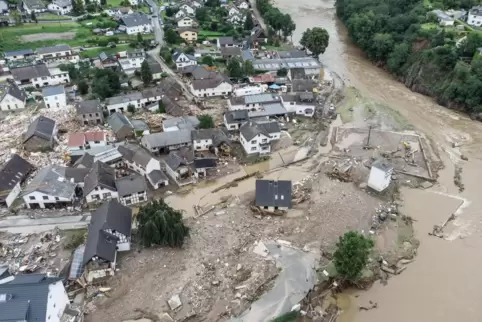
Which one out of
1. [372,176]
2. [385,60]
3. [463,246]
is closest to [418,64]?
[385,60]

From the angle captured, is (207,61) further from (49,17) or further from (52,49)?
(49,17)

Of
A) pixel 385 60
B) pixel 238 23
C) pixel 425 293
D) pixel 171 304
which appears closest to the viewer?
pixel 171 304

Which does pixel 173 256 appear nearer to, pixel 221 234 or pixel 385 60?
pixel 221 234

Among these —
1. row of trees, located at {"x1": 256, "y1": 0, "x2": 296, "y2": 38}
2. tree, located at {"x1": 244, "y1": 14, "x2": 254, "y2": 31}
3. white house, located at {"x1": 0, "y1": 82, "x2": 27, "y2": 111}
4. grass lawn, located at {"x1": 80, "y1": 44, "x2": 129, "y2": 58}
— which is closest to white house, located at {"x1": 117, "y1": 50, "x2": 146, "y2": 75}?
grass lawn, located at {"x1": 80, "y1": 44, "x2": 129, "y2": 58}

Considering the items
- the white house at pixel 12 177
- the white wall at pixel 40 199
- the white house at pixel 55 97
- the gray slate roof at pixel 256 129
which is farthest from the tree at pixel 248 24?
the white wall at pixel 40 199

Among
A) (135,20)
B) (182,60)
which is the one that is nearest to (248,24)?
(135,20)

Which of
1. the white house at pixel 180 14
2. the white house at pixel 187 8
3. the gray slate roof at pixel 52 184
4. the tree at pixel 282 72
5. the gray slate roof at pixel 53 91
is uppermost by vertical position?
the white house at pixel 187 8

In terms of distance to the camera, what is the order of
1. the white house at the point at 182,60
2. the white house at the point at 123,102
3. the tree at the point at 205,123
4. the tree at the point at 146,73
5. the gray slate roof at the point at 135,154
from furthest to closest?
1. the white house at the point at 182,60
2. the tree at the point at 146,73
3. the white house at the point at 123,102
4. the tree at the point at 205,123
5. the gray slate roof at the point at 135,154

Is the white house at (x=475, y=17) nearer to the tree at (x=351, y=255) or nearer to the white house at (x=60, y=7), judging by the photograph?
the tree at (x=351, y=255)
